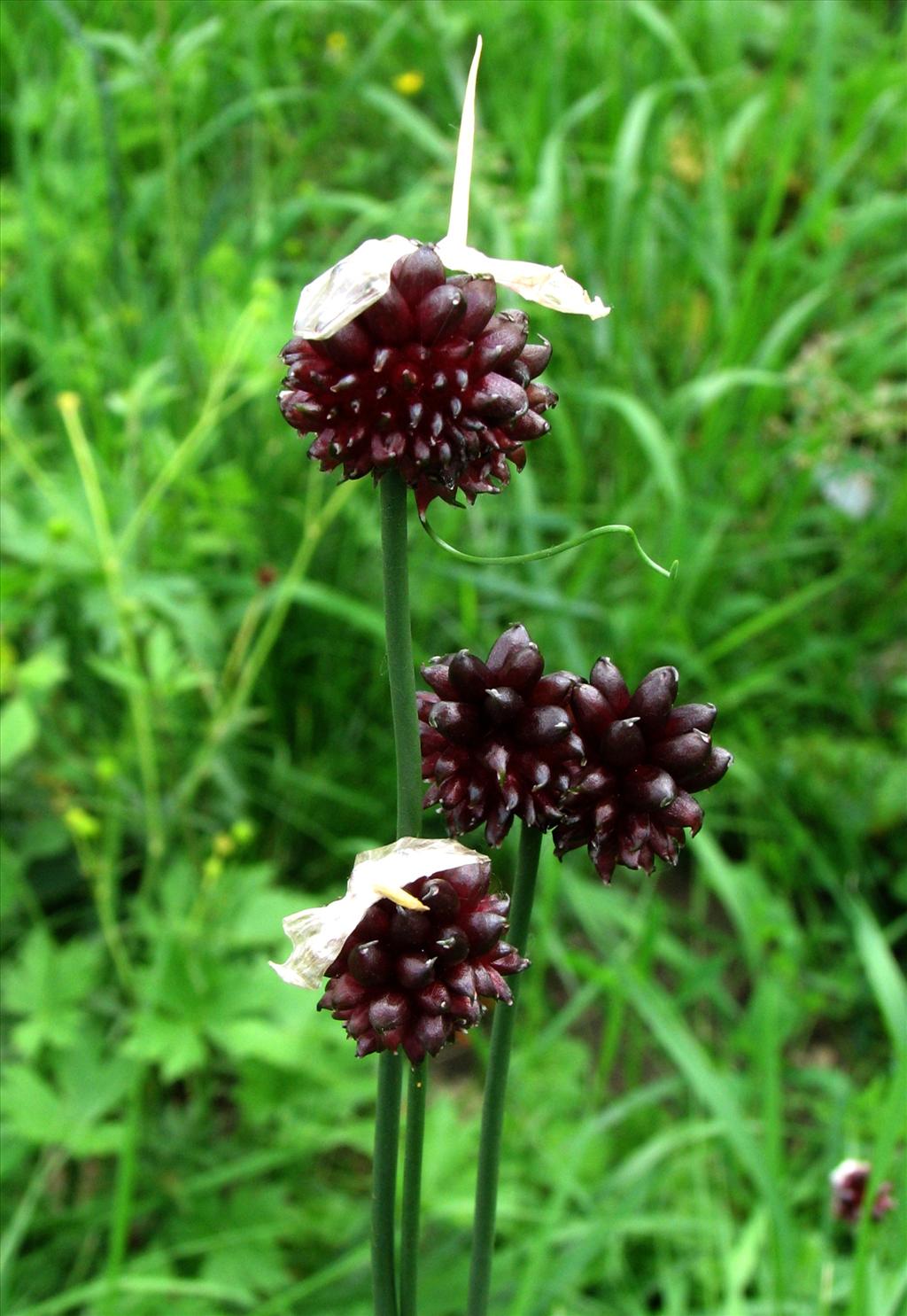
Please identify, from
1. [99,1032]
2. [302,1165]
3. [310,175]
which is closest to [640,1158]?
[302,1165]

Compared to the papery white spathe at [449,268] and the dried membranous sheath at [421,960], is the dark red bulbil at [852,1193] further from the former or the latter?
the papery white spathe at [449,268]

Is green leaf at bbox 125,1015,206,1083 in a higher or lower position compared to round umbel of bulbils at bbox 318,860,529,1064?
higher

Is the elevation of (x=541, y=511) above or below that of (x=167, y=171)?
below

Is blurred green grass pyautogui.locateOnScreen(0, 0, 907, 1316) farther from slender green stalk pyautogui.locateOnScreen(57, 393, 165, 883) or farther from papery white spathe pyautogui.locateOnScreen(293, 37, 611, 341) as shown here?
papery white spathe pyautogui.locateOnScreen(293, 37, 611, 341)

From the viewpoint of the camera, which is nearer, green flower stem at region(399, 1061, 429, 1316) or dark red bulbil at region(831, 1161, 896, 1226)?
green flower stem at region(399, 1061, 429, 1316)

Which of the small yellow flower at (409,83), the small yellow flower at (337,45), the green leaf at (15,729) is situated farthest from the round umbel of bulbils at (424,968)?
the small yellow flower at (337,45)

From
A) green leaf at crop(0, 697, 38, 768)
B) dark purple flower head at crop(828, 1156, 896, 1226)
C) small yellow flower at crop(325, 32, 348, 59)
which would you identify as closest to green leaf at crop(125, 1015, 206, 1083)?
green leaf at crop(0, 697, 38, 768)

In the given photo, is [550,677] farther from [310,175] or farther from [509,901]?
[310,175]
